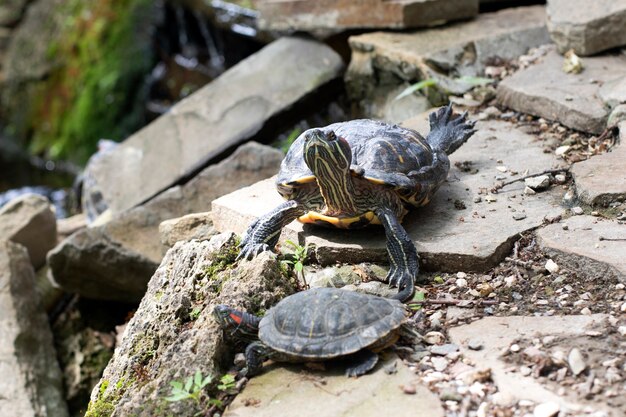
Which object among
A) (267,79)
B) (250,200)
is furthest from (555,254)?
(267,79)

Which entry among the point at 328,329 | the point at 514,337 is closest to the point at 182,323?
the point at 328,329

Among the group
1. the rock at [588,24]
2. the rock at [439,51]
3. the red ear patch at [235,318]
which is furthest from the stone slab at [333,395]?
the rock at [588,24]

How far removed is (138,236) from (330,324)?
10.8 feet

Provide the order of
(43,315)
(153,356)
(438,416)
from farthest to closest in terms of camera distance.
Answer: (43,315) < (153,356) < (438,416)

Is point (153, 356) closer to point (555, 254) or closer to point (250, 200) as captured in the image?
point (250, 200)

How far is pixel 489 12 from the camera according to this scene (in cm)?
801

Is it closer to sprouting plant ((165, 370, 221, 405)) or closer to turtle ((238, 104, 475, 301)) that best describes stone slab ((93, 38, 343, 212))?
turtle ((238, 104, 475, 301))

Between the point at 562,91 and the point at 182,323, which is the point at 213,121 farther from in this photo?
the point at 182,323

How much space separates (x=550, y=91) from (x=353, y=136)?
2.11 meters

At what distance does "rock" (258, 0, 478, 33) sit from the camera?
287 inches

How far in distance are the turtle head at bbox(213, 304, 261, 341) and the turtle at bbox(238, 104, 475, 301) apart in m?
0.61

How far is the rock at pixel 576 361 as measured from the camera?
3.22m

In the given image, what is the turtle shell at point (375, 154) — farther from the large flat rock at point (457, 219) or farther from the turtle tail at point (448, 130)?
the turtle tail at point (448, 130)

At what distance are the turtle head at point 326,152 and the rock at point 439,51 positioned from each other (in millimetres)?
2698
